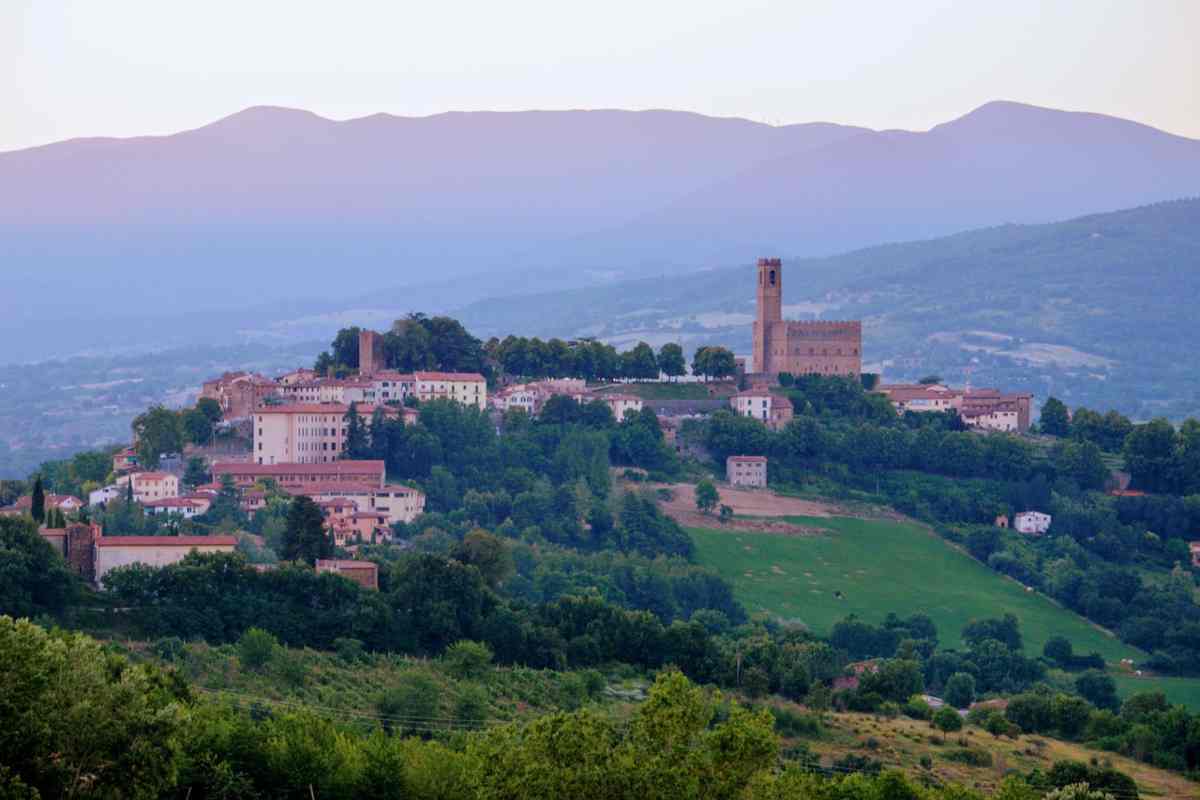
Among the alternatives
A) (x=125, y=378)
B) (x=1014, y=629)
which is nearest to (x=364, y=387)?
(x=1014, y=629)

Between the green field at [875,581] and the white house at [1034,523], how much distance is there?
3223 mm

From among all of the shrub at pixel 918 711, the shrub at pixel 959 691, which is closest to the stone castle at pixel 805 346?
the shrub at pixel 959 691

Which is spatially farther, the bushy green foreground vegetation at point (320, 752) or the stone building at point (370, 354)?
the stone building at point (370, 354)

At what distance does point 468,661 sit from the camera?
40.9 m

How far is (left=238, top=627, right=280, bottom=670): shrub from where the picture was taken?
3853 centimetres

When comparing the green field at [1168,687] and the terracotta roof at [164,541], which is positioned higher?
the terracotta roof at [164,541]

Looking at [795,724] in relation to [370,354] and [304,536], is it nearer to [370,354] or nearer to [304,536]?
[304,536]

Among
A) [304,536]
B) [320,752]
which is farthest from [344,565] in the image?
[320,752]

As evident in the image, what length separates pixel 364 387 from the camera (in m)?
68.4

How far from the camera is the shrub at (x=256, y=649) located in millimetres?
38531

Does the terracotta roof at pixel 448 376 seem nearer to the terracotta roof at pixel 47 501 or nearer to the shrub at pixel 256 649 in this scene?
the terracotta roof at pixel 47 501

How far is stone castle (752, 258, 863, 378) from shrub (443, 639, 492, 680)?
38.7 metres

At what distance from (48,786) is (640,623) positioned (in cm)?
2254

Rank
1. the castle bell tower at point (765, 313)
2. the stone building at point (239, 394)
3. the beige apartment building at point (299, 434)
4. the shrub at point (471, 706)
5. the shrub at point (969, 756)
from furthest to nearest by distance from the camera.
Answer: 1. the castle bell tower at point (765, 313)
2. the stone building at point (239, 394)
3. the beige apartment building at point (299, 434)
4. the shrub at point (969, 756)
5. the shrub at point (471, 706)
